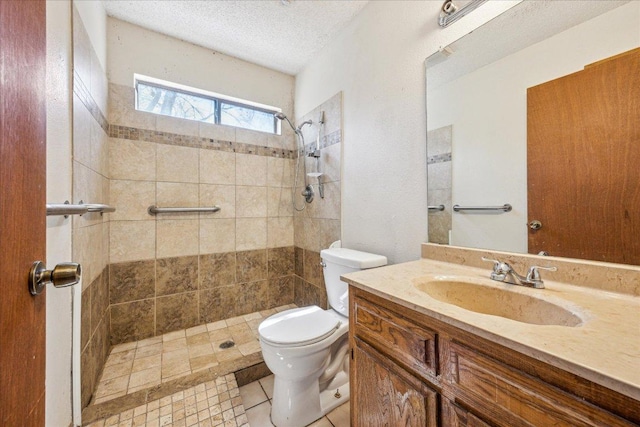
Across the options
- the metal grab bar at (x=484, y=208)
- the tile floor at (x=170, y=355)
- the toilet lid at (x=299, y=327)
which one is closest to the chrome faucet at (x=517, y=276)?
the metal grab bar at (x=484, y=208)

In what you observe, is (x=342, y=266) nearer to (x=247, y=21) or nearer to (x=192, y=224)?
(x=192, y=224)

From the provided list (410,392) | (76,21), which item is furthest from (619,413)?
(76,21)

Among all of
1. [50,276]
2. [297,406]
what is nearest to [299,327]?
[297,406]

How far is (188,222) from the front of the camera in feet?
6.72

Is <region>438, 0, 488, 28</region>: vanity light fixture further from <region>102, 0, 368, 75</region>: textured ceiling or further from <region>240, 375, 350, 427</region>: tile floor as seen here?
<region>240, 375, 350, 427</region>: tile floor

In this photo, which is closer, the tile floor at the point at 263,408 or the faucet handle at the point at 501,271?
the faucet handle at the point at 501,271

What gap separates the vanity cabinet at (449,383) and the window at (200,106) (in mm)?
1984

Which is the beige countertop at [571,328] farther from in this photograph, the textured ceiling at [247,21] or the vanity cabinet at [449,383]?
the textured ceiling at [247,21]

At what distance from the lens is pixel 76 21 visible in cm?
114

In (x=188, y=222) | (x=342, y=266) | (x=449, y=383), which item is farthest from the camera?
(x=188, y=222)

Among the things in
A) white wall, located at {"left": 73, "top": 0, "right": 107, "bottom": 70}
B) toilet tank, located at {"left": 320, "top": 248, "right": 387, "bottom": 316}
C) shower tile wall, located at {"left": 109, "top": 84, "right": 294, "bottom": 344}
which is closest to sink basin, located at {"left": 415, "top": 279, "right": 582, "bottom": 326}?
toilet tank, located at {"left": 320, "top": 248, "right": 387, "bottom": 316}

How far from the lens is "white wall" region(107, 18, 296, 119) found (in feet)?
5.94

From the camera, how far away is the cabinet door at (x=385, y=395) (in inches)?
27.3

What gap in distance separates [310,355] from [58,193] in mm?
1239
